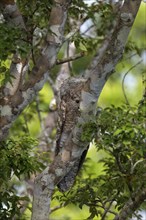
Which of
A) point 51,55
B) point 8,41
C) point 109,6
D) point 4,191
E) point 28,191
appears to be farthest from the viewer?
point 28,191

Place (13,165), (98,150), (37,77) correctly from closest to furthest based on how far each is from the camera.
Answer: (37,77) < (13,165) < (98,150)

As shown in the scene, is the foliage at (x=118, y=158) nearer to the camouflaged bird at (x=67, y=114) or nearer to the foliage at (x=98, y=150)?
the foliage at (x=98, y=150)

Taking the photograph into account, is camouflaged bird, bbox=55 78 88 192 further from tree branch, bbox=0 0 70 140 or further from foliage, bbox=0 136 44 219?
tree branch, bbox=0 0 70 140

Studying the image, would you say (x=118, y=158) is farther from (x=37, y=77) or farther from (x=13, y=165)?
(x=37, y=77)

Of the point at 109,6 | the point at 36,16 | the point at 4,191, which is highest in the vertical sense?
the point at 109,6

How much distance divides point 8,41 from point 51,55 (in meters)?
0.36

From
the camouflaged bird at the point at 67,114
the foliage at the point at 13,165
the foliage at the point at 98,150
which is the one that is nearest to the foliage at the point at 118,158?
the foliage at the point at 98,150

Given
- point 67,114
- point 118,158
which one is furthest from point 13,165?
point 118,158

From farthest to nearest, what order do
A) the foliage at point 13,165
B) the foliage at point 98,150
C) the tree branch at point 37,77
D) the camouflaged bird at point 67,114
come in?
the camouflaged bird at point 67,114, the foliage at point 13,165, the foliage at point 98,150, the tree branch at point 37,77

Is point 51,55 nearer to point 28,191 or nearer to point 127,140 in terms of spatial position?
point 127,140

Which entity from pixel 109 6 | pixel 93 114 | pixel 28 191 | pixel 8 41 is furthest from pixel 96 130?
pixel 28 191

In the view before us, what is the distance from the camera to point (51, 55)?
138 inches

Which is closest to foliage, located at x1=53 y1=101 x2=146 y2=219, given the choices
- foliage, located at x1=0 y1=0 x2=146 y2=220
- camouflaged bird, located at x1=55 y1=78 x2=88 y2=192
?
foliage, located at x1=0 y1=0 x2=146 y2=220

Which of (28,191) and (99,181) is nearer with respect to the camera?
(99,181)
